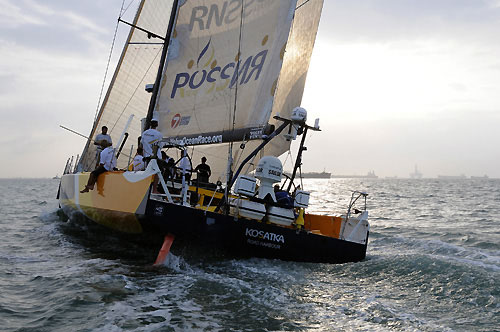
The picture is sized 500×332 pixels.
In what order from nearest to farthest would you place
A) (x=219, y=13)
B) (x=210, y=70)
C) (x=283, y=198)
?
(x=283, y=198) → (x=210, y=70) → (x=219, y=13)

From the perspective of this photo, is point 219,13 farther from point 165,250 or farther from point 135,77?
point 165,250

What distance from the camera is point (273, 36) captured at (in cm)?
1031

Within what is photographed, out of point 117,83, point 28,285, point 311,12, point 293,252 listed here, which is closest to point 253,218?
point 293,252

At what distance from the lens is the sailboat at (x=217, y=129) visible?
8047 mm

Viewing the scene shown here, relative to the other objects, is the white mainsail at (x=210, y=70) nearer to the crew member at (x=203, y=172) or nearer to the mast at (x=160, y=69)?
the mast at (x=160, y=69)

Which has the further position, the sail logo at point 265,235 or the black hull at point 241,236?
Result: the sail logo at point 265,235

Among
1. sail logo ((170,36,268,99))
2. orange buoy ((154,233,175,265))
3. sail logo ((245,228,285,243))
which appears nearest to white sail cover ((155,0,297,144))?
sail logo ((170,36,268,99))

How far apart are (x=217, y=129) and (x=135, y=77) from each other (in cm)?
379

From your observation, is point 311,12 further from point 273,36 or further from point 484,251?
point 484,251

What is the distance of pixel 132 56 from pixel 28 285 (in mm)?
7964

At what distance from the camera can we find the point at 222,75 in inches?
421

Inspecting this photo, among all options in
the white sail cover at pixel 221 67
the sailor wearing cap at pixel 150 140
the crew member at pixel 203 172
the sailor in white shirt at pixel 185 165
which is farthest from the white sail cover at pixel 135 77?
the sailor wearing cap at pixel 150 140

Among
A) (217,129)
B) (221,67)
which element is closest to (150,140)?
(217,129)

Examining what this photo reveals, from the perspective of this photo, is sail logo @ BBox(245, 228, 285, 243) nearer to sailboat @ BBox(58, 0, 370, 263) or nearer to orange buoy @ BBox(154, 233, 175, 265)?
sailboat @ BBox(58, 0, 370, 263)
